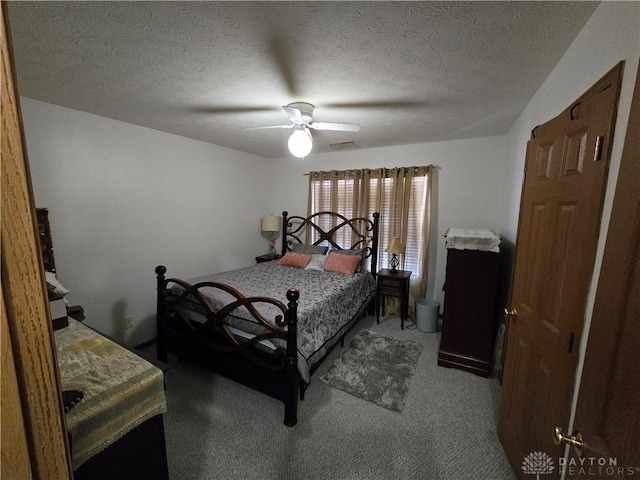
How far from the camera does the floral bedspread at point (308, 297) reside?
2.06 meters

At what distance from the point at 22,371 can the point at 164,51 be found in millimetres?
1694

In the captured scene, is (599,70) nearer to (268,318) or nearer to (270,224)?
(268,318)

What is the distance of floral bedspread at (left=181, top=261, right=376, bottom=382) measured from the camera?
206 centimetres

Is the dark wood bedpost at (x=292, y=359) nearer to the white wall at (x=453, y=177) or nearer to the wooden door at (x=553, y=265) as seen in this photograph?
the wooden door at (x=553, y=265)

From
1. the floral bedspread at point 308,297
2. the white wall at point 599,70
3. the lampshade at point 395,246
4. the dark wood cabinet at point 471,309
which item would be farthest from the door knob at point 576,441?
the lampshade at point 395,246

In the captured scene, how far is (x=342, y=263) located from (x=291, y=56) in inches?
94.0

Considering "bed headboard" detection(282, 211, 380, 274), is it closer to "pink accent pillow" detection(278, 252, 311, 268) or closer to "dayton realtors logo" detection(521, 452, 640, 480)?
"pink accent pillow" detection(278, 252, 311, 268)

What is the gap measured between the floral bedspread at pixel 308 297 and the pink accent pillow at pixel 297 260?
3.9 inches

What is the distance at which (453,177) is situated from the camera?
3377 millimetres

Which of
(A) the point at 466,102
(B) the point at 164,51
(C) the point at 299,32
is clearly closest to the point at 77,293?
(B) the point at 164,51

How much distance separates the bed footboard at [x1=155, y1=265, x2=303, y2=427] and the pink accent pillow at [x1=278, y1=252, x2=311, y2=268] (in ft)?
4.83

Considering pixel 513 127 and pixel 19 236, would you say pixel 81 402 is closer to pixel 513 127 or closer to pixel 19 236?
pixel 19 236

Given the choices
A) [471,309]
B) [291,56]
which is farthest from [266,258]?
[291,56]

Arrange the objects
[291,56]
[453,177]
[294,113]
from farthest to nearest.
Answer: [453,177] → [294,113] → [291,56]
